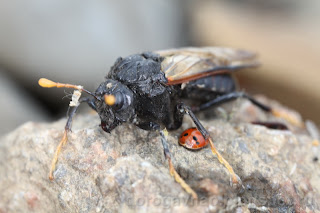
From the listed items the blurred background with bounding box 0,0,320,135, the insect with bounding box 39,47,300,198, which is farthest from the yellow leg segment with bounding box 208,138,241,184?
the blurred background with bounding box 0,0,320,135

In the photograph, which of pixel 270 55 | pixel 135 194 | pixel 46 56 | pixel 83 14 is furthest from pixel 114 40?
pixel 135 194

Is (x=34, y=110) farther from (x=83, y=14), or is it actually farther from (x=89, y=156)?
(x=89, y=156)

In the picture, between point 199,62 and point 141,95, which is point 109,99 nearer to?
point 141,95

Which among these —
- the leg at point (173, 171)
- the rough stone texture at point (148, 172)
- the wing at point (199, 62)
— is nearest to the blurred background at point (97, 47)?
the wing at point (199, 62)

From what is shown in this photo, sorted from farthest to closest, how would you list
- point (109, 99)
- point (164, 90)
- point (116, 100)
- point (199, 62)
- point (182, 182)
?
point (199, 62), point (164, 90), point (116, 100), point (109, 99), point (182, 182)

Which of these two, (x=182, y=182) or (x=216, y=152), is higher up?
(x=182, y=182)

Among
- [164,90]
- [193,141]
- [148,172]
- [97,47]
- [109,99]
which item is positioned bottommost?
[97,47]

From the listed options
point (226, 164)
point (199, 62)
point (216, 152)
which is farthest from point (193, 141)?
point (199, 62)
